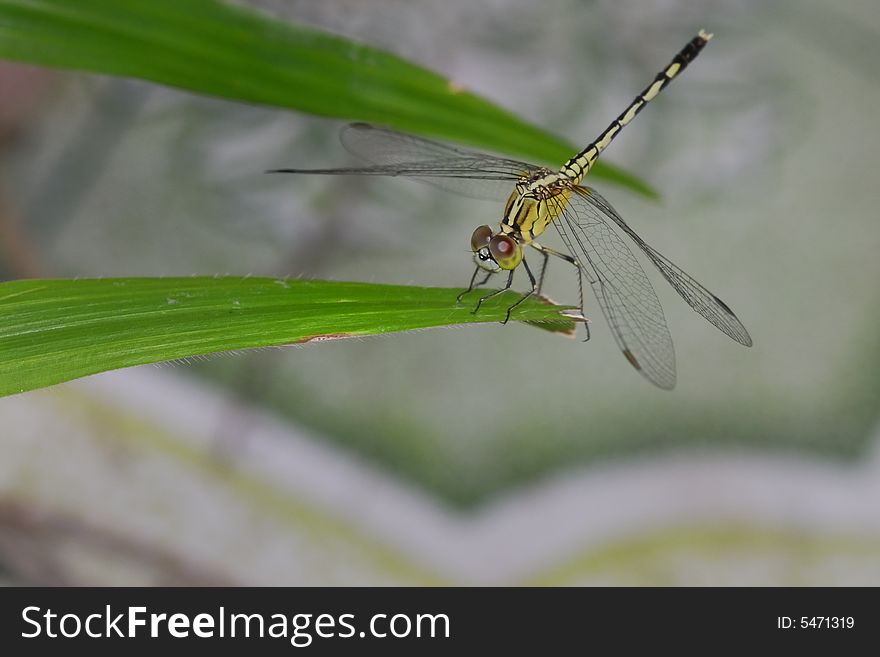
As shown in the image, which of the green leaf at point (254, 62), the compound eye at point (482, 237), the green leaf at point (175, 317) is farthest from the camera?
the compound eye at point (482, 237)

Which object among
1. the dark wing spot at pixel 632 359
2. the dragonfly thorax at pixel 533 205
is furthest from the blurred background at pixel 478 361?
the dark wing spot at pixel 632 359

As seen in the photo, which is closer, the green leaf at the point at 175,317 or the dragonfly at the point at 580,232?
the green leaf at the point at 175,317

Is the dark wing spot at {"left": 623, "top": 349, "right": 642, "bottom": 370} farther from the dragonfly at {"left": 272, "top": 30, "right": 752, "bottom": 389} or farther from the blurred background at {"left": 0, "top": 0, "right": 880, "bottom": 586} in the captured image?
the blurred background at {"left": 0, "top": 0, "right": 880, "bottom": 586}

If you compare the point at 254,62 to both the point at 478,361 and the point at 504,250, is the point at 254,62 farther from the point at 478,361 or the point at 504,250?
the point at 478,361

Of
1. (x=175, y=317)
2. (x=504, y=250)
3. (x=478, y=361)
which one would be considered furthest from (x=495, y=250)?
(x=478, y=361)

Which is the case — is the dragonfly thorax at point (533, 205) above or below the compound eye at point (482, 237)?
above

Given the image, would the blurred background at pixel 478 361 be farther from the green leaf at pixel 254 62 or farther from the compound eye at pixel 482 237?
the green leaf at pixel 254 62

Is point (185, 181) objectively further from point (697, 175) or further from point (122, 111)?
point (697, 175)
